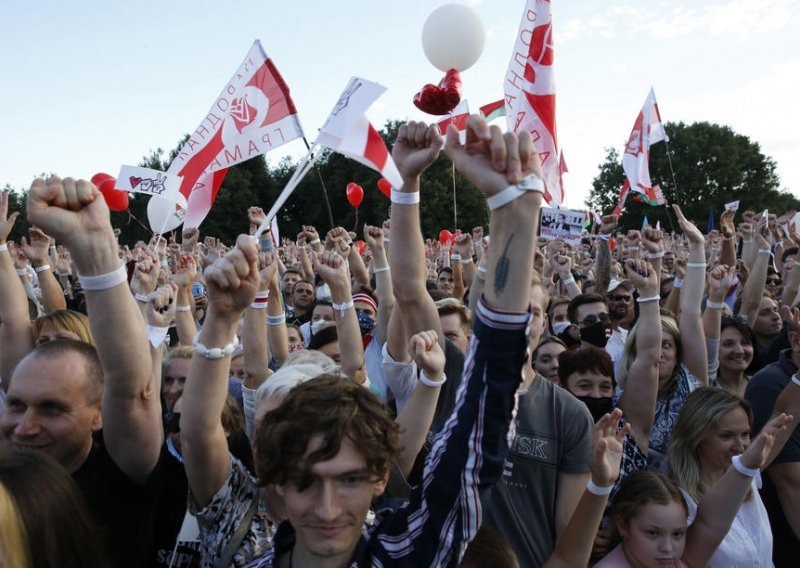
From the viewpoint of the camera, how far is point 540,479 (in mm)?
2455

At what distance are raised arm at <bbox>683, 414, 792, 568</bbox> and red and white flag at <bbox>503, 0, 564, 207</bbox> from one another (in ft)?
9.80

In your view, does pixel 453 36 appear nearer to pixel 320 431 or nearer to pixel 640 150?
pixel 320 431

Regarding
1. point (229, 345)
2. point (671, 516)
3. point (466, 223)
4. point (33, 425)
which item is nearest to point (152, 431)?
point (33, 425)

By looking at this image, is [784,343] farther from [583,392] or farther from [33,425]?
[33,425]

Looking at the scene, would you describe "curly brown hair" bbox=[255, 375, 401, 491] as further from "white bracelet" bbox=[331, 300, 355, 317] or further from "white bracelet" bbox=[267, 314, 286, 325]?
"white bracelet" bbox=[267, 314, 286, 325]

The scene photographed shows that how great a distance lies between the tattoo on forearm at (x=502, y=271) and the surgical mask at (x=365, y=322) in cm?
365

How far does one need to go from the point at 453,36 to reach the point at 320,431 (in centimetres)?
225

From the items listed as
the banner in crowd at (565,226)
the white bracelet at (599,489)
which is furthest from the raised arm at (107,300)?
the banner in crowd at (565,226)

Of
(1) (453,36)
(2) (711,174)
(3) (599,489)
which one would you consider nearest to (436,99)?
(1) (453,36)

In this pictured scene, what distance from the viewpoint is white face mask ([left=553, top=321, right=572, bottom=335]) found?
5662mm

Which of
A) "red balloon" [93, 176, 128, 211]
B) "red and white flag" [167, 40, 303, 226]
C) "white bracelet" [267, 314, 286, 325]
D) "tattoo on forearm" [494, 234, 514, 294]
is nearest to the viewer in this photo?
"tattoo on forearm" [494, 234, 514, 294]

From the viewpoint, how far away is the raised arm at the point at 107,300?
1.81m

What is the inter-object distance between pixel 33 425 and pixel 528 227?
1669 millimetres

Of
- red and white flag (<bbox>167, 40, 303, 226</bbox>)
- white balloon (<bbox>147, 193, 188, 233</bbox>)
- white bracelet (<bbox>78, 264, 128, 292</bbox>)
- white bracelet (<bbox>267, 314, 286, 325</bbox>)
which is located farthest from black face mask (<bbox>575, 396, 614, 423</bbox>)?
white balloon (<bbox>147, 193, 188, 233</bbox>)
